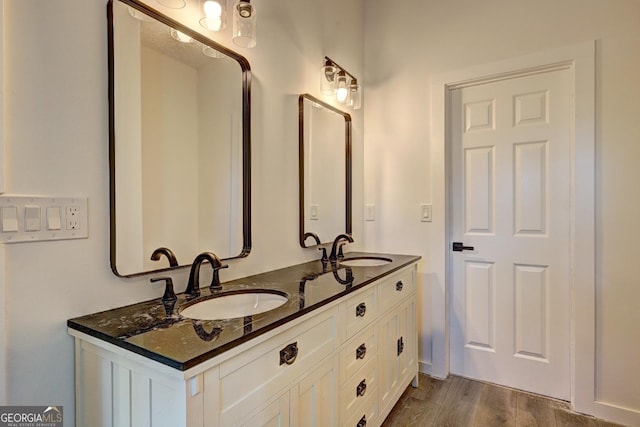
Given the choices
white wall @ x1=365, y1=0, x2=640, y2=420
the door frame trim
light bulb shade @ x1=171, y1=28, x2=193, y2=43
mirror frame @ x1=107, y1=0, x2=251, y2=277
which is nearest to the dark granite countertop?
mirror frame @ x1=107, y1=0, x2=251, y2=277

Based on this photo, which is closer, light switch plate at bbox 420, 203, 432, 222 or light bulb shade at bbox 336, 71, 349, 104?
light bulb shade at bbox 336, 71, 349, 104

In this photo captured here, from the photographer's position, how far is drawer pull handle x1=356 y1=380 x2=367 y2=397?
1.49 m

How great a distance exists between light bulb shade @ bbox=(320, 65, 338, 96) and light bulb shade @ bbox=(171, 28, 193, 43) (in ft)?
3.05

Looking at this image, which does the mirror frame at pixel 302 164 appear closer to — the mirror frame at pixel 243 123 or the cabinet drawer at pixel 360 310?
the mirror frame at pixel 243 123

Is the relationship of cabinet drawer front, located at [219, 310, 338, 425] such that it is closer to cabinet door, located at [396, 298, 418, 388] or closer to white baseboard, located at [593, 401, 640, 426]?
cabinet door, located at [396, 298, 418, 388]

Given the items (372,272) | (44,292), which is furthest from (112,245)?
(372,272)

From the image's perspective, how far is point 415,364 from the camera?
221cm

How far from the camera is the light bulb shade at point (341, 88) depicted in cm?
216

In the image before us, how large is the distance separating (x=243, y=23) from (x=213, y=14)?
135mm

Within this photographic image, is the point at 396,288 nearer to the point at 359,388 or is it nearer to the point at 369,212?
the point at 359,388

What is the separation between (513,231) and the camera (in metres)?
2.17

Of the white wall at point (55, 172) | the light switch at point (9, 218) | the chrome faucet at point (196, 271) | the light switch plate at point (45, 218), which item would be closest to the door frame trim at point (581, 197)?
the chrome faucet at point (196, 271)

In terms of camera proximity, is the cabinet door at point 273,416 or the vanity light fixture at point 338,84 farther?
the vanity light fixture at point 338,84

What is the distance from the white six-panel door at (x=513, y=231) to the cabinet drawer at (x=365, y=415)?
99 centimetres
